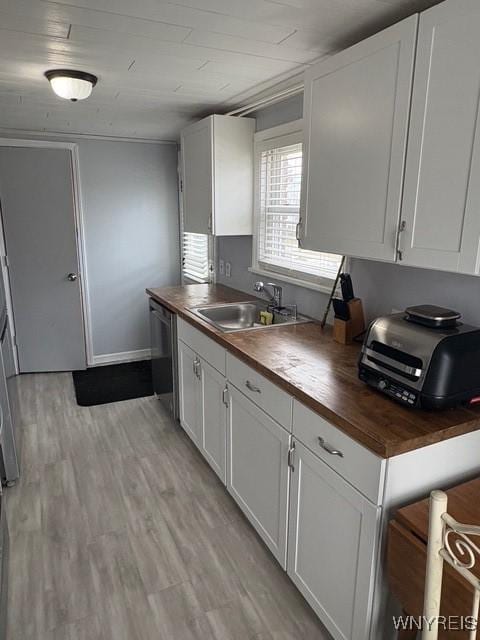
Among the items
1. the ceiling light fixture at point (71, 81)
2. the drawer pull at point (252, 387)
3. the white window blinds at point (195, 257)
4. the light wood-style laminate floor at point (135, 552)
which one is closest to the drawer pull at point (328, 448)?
the drawer pull at point (252, 387)

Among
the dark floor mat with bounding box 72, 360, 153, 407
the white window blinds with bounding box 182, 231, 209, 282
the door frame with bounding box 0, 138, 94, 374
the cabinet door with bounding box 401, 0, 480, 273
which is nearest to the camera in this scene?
the cabinet door with bounding box 401, 0, 480, 273

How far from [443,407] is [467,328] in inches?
10.7

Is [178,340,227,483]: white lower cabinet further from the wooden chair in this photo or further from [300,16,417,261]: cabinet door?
the wooden chair

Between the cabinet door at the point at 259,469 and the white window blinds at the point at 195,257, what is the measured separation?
7.16 feet

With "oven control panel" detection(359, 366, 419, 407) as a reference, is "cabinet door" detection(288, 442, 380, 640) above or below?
below

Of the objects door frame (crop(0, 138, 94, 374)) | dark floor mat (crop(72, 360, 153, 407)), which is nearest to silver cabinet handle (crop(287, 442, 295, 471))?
dark floor mat (crop(72, 360, 153, 407))

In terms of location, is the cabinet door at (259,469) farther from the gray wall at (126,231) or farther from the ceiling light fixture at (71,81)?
the gray wall at (126,231)

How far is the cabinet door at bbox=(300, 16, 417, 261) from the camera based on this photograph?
1.52 m

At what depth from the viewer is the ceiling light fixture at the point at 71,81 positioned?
7.30 ft

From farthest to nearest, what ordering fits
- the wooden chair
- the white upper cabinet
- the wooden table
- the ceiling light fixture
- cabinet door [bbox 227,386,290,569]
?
the white upper cabinet → the ceiling light fixture → cabinet door [bbox 227,386,290,569] → the wooden table → the wooden chair

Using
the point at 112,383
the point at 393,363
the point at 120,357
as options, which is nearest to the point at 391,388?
the point at 393,363

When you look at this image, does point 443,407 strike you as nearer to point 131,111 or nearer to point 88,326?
point 131,111

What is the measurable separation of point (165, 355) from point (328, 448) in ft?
6.60

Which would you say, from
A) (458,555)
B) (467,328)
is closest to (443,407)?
(467,328)
